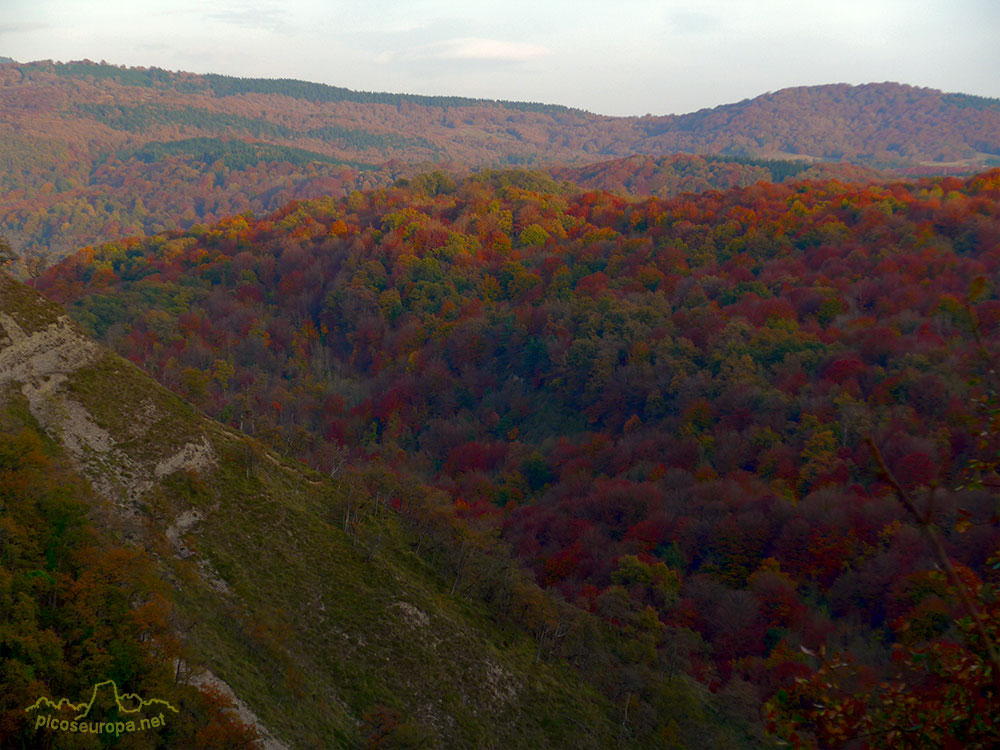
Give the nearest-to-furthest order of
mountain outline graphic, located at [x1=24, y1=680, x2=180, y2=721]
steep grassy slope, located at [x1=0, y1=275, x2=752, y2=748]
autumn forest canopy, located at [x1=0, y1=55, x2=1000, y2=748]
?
mountain outline graphic, located at [x1=24, y1=680, x2=180, y2=721], autumn forest canopy, located at [x1=0, y1=55, x2=1000, y2=748], steep grassy slope, located at [x1=0, y1=275, x2=752, y2=748]

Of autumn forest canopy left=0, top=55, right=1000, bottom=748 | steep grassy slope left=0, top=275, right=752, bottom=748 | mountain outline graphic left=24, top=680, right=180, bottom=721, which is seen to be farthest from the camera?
steep grassy slope left=0, top=275, right=752, bottom=748

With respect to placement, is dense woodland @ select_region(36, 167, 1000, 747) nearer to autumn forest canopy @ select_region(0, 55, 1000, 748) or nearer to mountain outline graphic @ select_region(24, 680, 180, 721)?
autumn forest canopy @ select_region(0, 55, 1000, 748)

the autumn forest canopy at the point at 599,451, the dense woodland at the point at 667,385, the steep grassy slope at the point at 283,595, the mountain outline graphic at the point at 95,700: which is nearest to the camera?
the mountain outline graphic at the point at 95,700

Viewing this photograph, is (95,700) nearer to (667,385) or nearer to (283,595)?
(283,595)

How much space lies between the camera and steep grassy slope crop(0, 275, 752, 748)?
2514 cm

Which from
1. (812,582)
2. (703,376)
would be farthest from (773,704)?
(703,376)

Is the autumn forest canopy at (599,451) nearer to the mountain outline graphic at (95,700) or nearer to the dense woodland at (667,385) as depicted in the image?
the dense woodland at (667,385)

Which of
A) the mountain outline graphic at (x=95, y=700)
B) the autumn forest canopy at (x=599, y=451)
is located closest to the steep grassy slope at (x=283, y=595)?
the autumn forest canopy at (x=599, y=451)

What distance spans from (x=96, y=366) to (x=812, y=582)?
4558 centimetres

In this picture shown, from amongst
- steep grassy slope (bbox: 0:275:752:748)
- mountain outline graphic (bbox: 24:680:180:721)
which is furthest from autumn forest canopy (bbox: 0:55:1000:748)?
mountain outline graphic (bbox: 24:680:180:721)

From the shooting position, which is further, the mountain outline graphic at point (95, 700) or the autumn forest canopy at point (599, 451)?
the autumn forest canopy at point (599, 451)

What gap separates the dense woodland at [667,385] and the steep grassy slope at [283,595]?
5.20 meters

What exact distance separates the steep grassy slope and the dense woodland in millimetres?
5198

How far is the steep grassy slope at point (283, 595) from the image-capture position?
25141 mm
